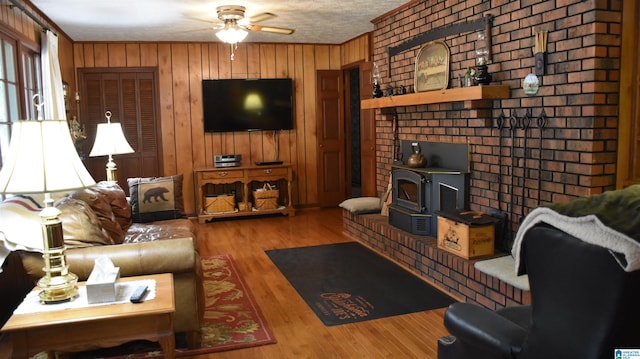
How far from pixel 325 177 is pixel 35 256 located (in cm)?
555

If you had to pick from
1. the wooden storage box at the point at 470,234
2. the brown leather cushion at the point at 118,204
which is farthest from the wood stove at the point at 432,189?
the brown leather cushion at the point at 118,204

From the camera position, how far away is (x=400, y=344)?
314 cm

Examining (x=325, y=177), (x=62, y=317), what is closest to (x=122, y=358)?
(x=62, y=317)

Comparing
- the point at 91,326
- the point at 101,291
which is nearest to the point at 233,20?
the point at 101,291

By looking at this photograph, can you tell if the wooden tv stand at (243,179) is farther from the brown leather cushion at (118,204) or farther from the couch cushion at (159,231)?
the brown leather cushion at (118,204)

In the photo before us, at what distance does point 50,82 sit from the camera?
5027 millimetres

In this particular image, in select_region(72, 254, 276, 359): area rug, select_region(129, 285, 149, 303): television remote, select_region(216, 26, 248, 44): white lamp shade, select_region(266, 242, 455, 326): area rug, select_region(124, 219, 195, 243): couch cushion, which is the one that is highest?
select_region(216, 26, 248, 44): white lamp shade

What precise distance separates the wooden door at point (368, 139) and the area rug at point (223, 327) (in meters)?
2.92

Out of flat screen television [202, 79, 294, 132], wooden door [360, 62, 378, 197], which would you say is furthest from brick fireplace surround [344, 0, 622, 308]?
flat screen television [202, 79, 294, 132]

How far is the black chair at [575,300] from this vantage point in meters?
1.36

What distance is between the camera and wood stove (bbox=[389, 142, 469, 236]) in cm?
443

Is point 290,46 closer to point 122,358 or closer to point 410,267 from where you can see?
point 410,267

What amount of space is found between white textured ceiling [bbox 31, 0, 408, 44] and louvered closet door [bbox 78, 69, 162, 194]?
1.80 feet

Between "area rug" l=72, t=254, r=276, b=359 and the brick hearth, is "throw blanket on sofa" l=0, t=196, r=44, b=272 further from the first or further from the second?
the brick hearth
